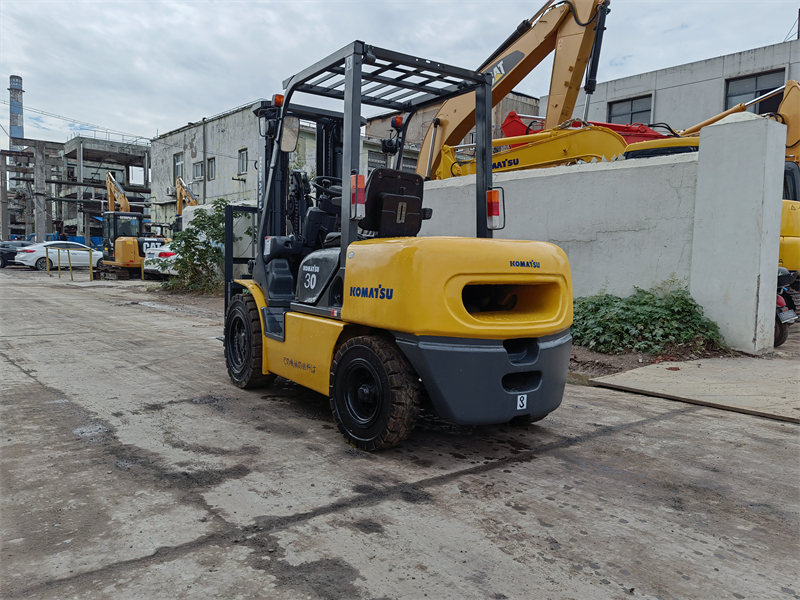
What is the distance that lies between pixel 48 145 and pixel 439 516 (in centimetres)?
6184

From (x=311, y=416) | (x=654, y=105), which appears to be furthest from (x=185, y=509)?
(x=654, y=105)

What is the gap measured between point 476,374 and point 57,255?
2895 cm

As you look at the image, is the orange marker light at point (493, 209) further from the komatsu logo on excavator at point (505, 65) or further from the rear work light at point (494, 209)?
the komatsu logo on excavator at point (505, 65)

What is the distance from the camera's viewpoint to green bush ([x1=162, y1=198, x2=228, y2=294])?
16.7 metres

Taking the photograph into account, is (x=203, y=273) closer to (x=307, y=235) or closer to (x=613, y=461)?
(x=307, y=235)

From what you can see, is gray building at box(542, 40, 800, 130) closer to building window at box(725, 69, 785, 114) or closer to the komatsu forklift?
building window at box(725, 69, 785, 114)

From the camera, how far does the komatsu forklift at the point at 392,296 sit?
3545mm

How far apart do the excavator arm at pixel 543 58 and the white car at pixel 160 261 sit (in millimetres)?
10115

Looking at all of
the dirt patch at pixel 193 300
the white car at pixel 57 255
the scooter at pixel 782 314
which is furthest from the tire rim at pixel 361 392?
the white car at pixel 57 255

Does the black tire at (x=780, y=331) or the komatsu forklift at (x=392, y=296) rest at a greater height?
the komatsu forklift at (x=392, y=296)

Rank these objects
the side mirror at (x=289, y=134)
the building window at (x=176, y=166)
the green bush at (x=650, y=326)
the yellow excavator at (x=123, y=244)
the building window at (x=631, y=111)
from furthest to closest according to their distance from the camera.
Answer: the building window at (x=176, y=166)
the building window at (x=631, y=111)
the yellow excavator at (x=123, y=244)
the green bush at (x=650, y=326)
the side mirror at (x=289, y=134)

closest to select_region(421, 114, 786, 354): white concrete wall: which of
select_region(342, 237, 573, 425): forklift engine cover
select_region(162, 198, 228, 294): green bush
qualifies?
select_region(342, 237, 573, 425): forklift engine cover

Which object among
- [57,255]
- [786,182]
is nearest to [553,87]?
[786,182]

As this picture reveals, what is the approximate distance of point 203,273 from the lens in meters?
17.1
